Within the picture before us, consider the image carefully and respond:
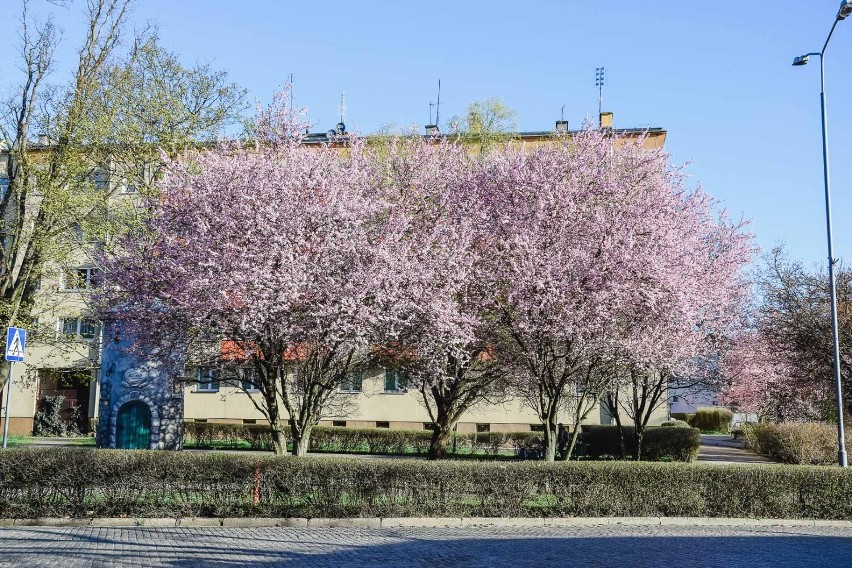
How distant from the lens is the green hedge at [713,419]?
62062mm

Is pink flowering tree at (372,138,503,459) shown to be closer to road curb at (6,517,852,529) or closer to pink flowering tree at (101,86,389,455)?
pink flowering tree at (101,86,389,455)

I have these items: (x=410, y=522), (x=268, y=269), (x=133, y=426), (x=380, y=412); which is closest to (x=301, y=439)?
(x=268, y=269)

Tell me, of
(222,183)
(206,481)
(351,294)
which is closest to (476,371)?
(351,294)

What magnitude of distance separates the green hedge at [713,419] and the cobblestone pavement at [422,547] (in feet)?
161

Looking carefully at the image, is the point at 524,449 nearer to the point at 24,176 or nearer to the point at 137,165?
the point at 137,165

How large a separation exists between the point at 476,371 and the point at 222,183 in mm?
10447

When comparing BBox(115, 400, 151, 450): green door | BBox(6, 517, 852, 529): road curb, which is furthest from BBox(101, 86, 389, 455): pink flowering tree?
BBox(115, 400, 151, 450): green door

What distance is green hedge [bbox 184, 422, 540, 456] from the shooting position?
119ft

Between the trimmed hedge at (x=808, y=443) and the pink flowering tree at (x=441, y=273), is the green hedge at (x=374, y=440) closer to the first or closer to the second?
the trimmed hedge at (x=808, y=443)

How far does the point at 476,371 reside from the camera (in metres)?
26.2

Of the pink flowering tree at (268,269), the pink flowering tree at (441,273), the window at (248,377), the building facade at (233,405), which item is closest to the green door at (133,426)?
the window at (248,377)

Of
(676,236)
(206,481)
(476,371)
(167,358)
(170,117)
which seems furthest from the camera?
(170,117)

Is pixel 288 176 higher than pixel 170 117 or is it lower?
lower

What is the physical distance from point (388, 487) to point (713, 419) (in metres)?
52.6
